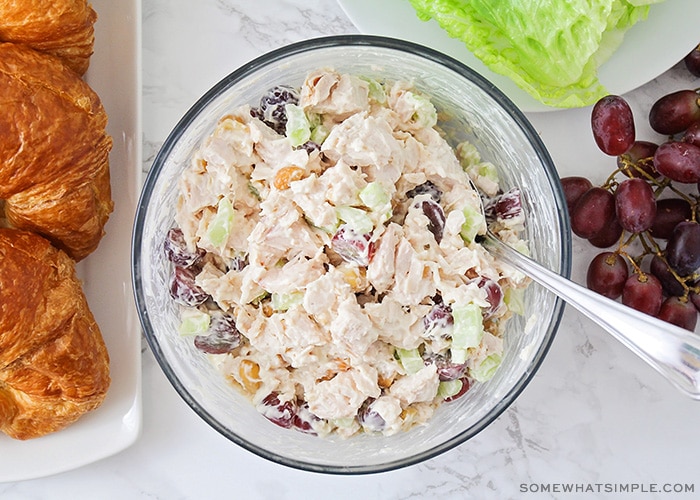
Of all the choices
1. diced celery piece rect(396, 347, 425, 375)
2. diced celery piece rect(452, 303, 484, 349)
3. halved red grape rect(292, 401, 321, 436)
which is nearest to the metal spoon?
diced celery piece rect(452, 303, 484, 349)

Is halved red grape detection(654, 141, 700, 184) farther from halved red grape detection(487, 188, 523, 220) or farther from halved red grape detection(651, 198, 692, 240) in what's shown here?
halved red grape detection(487, 188, 523, 220)

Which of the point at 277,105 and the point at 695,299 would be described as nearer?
the point at 277,105

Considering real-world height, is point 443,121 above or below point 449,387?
above

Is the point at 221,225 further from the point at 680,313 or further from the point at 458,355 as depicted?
the point at 680,313

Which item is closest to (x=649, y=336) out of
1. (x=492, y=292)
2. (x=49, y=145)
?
(x=492, y=292)

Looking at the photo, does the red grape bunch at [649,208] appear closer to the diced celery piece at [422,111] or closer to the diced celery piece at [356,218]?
the diced celery piece at [422,111]

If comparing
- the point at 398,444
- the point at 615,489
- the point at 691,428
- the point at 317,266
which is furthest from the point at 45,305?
the point at 691,428

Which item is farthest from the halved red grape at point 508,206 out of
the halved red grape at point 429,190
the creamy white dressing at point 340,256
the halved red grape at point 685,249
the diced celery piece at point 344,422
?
the diced celery piece at point 344,422
